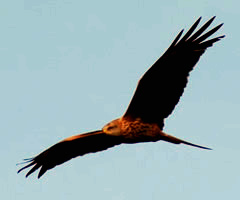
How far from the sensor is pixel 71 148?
1423cm

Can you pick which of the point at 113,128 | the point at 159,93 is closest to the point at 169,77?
the point at 159,93

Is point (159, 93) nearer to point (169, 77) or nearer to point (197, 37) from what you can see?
point (169, 77)

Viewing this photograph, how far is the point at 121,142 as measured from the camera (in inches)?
538

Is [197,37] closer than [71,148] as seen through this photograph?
Yes

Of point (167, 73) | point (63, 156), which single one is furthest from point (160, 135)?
point (63, 156)

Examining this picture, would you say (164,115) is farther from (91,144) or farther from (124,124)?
(91,144)

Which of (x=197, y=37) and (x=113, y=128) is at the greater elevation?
(x=197, y=37)

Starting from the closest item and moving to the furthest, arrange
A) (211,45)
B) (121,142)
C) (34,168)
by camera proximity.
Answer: (211,45) < (121,142) < (34,168)

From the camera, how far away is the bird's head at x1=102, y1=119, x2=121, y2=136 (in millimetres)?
12852

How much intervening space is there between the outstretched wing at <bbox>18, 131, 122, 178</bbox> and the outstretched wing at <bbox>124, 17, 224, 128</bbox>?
82 centimetres

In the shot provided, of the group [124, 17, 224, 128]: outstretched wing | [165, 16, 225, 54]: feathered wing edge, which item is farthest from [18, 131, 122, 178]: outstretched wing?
[165, 16, 225, 54]: feathered wing edge

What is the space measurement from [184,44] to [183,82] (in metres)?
0.66

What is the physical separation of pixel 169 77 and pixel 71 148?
107 inches

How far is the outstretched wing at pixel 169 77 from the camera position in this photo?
12.4 m
